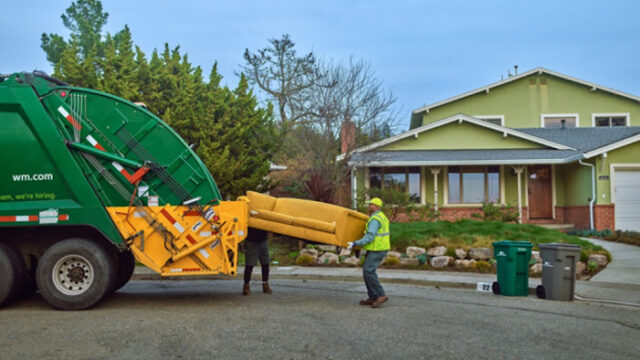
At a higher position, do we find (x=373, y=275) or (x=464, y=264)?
(x=373, y=275)

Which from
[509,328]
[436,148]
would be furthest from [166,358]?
[436,148]

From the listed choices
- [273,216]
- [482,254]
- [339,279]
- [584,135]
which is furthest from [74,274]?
[584,135]

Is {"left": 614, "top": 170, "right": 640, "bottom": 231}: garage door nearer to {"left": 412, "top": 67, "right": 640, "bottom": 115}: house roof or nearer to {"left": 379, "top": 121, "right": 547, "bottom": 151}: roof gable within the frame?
{"left": 379, "top": 121, "right": 547, "bottom": 151}: roof gable

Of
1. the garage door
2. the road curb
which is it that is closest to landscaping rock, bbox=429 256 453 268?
the road curb

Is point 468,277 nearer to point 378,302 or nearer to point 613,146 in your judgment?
point 378,302

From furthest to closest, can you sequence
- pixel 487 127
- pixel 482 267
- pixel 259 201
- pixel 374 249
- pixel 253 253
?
pixel 487 127
pixel 482 267
pixel 253 253
pixel 259 201
pixel 374 249

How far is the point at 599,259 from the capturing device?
40.7 feet

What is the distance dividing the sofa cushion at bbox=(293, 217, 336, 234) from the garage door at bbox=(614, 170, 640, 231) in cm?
1438

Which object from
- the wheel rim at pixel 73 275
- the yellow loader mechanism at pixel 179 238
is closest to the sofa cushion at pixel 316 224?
the yellow loader mechanism at pixel 179 238

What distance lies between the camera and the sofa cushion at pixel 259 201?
8594 mm

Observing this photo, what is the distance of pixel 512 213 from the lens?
760 inches

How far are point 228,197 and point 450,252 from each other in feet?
20.1

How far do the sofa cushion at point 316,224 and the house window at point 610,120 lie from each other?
69.2 feet

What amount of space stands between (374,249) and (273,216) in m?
1.57
